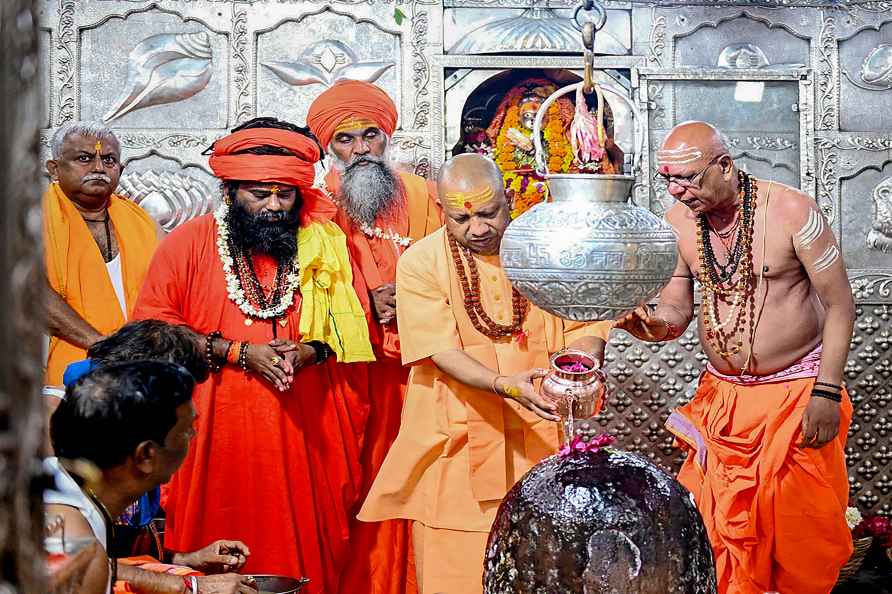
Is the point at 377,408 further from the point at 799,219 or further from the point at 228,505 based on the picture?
the point at 799,219

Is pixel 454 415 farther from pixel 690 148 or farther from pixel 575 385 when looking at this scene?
pixel 690 148

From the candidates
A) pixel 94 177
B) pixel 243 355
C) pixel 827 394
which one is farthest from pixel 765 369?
pixel 94 177

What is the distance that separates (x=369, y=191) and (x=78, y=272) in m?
1.29

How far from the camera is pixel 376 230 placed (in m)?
4.99

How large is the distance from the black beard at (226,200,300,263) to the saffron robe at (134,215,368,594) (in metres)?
0.06

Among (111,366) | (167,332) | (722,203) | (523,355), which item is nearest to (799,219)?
(722,203)

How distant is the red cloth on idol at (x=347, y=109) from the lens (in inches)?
213

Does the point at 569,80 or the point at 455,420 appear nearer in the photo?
the point at 455,420

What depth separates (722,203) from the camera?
13.6 feet

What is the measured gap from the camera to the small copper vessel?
3273mm

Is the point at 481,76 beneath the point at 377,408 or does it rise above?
above

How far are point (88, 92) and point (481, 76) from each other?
80.7 inches

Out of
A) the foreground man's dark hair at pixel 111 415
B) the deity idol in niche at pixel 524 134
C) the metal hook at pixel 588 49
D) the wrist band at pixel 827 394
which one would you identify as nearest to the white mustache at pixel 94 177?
the deity idol in niche at pixel 524 134

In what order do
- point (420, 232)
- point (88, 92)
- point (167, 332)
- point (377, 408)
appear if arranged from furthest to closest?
point (88, 92), point (420, 232), point (377, 408), point (167, 332)
